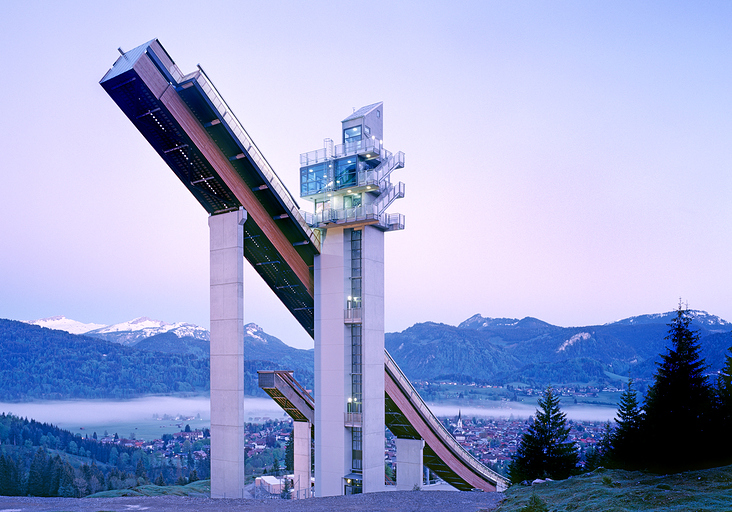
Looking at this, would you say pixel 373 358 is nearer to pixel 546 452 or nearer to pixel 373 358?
pixel 373 358

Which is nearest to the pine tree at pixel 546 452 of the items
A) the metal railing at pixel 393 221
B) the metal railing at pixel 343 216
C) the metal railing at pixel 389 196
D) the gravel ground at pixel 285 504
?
the gravel ground at pixel 285 504

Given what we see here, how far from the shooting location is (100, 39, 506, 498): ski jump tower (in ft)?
99.3

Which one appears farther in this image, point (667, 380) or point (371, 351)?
point (371, 351)

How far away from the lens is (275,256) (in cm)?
3719

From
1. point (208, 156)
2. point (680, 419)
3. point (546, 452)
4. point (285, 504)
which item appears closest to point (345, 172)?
point (208, 156)

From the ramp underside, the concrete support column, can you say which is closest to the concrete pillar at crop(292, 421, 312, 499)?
the concrete support column

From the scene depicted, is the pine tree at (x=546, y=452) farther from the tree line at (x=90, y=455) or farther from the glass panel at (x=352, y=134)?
the tree line at (x=90, y=455)

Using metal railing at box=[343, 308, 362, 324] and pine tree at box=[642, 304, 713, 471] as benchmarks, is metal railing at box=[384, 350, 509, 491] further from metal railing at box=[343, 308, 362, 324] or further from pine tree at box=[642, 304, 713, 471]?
pine tree at box=[642, 304, 713, 471]

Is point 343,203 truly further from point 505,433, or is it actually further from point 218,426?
point 505,433

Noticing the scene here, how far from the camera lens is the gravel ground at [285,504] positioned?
23.4 meters

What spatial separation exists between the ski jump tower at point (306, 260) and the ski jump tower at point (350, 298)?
3.0 inches

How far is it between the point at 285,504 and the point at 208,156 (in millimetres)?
18013

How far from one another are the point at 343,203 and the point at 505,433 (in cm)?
17423

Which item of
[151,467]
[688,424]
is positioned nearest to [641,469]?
[688,424]
